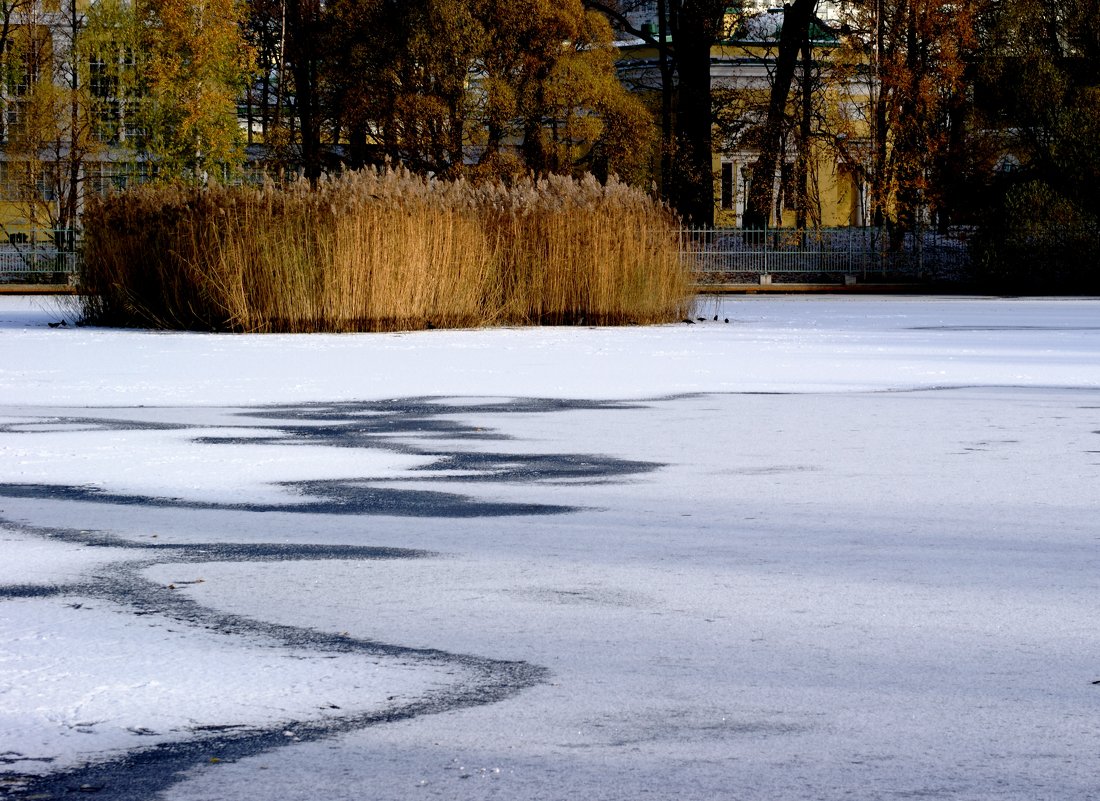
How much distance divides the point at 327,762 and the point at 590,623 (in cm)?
137

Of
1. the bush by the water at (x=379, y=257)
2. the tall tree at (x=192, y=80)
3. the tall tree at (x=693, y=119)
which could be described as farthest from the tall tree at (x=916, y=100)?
the bush by the water at (x=379, y=257)

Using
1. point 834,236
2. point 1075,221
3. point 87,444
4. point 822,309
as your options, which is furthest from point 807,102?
point 87,444

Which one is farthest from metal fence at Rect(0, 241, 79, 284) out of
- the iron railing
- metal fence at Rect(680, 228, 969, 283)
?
metal fence at Rect(680, 228, 969, 283)

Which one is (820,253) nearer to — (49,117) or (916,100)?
(916,100)

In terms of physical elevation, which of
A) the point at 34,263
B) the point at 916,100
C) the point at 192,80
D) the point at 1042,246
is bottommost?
the point at 34,263

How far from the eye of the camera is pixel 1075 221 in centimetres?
3478

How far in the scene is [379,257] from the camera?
66.2ft

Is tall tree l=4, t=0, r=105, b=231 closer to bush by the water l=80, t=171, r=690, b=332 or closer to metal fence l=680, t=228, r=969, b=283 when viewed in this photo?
metal fence l=680, t=228, r=969, b=283

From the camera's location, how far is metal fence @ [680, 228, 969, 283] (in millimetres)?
39094

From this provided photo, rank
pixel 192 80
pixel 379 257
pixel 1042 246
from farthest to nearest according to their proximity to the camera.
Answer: pixel 192 80
pixel 1042 246
pixel 379 257

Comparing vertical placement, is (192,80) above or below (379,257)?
above

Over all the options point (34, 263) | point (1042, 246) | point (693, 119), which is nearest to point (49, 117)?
point (34, 263)

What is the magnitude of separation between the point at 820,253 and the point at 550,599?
3512 centimetres

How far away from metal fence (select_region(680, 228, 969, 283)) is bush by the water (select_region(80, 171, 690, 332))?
55.7 feet
